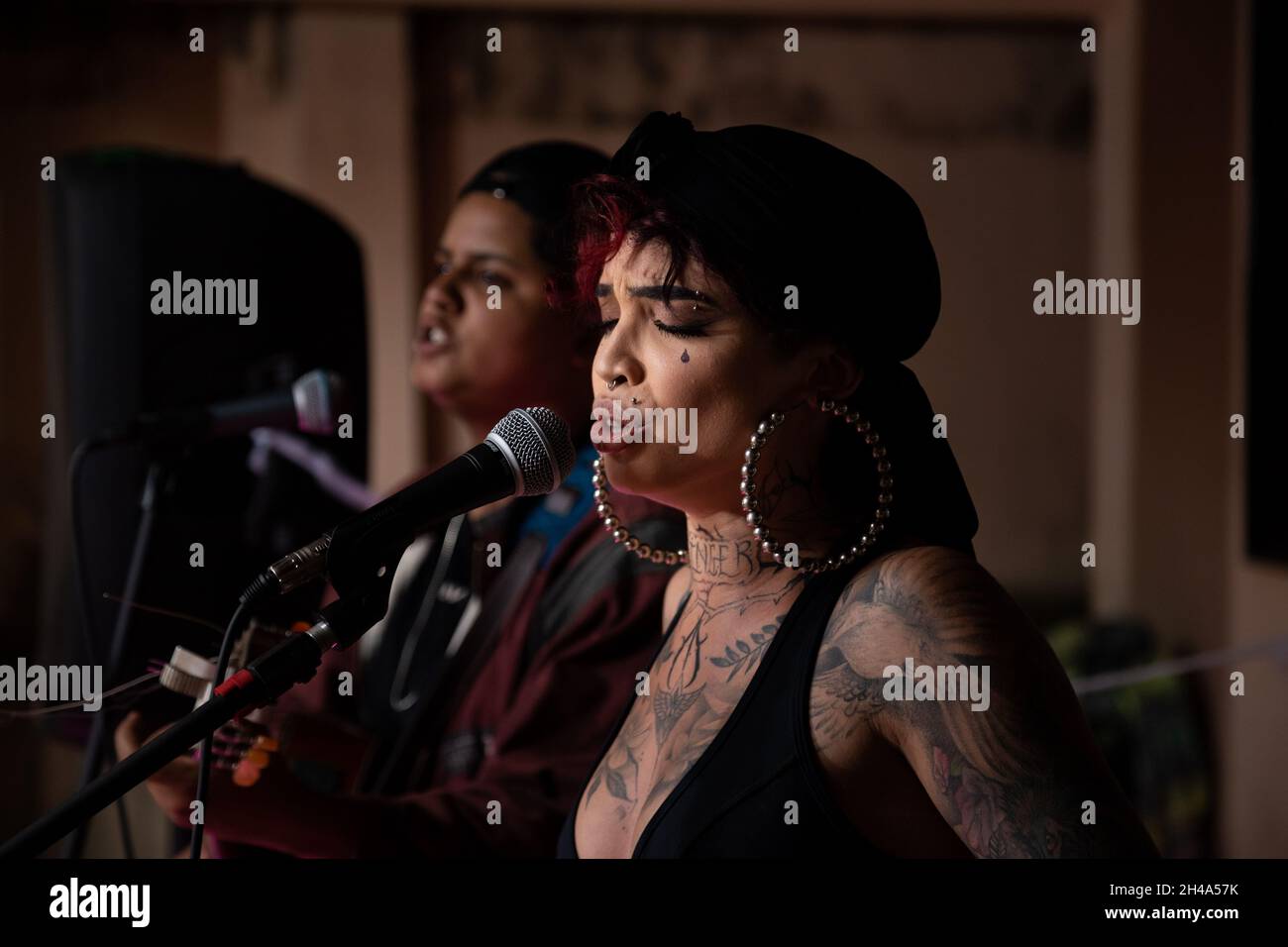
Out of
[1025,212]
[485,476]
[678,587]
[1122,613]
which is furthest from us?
[1122,613]

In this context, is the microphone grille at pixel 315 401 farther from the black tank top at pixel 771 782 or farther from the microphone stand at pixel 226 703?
the black tank top at pixel 771 782

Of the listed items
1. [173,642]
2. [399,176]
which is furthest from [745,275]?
[399,176]

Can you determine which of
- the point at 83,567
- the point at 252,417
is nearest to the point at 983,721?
the point at 252,417

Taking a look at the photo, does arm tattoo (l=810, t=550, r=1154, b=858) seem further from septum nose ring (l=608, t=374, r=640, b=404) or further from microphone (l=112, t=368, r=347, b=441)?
→ microphone (l=112, t=368, r=347, b=441)

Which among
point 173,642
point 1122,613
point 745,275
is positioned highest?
point 745,275

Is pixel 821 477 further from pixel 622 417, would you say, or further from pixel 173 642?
pixel 173 642

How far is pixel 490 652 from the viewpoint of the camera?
4.12 feet

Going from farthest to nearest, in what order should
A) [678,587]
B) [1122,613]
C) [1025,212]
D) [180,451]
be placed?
[1122,613] → [1025,212] → [180,451] → [678,587]

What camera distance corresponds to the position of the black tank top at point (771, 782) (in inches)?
28.9

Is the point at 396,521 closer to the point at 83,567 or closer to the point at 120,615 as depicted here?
the point at 120,615

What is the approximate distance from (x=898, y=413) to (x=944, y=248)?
304mm

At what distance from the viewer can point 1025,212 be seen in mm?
2746

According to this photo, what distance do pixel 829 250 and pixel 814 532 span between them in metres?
0.20

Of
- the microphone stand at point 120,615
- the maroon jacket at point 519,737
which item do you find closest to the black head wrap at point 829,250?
the maroon jacket at point 519,737
